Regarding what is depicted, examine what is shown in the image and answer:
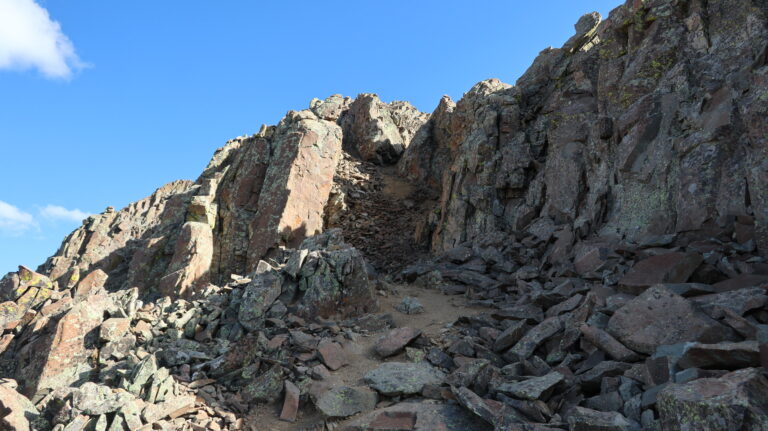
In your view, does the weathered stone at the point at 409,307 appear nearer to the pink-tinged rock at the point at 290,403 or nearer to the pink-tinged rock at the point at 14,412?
the pink-tinged rock at the point at 290,403

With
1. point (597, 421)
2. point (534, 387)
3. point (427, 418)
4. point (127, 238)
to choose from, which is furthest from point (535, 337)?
point (127, 238)

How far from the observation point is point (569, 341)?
9.39m

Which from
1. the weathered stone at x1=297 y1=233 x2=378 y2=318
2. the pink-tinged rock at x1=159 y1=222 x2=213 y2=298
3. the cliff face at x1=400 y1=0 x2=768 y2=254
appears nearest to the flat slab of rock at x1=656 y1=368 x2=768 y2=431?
the cliff face at x1=400 y1=0 x2=768 y2=254

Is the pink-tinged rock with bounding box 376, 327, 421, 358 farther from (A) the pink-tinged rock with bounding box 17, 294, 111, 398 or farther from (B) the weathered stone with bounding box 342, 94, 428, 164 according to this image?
(B) the weathered stone with bounding box 342, 94, 428, 164

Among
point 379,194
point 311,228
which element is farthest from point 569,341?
point 379,194

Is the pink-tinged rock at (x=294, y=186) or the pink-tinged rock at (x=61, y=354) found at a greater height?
the pink-tinged rock at (x=294, y=186)

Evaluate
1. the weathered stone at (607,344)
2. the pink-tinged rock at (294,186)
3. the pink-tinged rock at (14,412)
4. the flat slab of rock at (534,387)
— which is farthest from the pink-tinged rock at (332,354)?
the pink-tinged rock at (294,186)

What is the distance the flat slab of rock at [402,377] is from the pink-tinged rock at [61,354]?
8.34 metres

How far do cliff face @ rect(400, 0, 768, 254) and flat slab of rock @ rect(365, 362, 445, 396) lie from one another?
822 cm

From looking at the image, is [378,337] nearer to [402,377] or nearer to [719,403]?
[402,377]

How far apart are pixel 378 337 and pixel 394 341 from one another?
113 centimetres

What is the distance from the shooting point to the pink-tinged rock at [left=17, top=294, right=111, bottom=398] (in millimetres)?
11891

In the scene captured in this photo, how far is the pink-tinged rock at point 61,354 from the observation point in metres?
11.9

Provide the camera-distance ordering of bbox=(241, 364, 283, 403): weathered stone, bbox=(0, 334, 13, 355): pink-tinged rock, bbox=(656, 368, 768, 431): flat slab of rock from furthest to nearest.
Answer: bbox=(0, 334, 13, 355): pink-tinged rock < bbox=(241, 364, 283, 403): weathered stone < bbox=(656, 368, 768, 431): flat slab of rock
